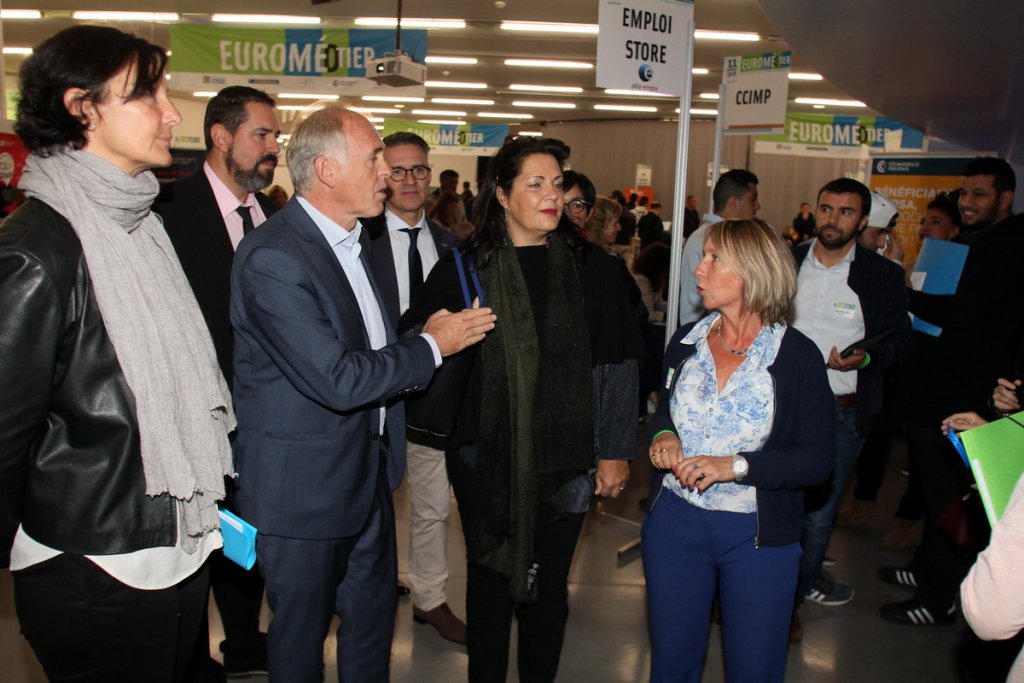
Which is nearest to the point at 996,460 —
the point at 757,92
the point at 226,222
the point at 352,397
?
the point at 352,397

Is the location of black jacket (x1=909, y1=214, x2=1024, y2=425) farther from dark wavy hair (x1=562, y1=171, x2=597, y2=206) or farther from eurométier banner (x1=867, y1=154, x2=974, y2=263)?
eurométier banner (x1=867, y1=154, x2=974, y2=263)

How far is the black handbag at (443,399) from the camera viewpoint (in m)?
2.26

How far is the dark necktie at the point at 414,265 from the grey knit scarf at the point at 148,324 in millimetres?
1548

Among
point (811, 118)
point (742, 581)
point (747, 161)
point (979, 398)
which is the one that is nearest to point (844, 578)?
point (979, 398)

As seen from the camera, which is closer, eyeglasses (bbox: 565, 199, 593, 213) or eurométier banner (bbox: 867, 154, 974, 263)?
eyeglasses (bbox: 565, 199, 593, 213)

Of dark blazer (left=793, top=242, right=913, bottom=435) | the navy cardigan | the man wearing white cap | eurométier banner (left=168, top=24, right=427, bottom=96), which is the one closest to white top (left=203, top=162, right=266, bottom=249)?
Result: the navy cardigan

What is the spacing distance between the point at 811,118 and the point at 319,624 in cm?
1544

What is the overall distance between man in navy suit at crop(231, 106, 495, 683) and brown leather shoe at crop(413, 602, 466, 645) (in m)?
1.18

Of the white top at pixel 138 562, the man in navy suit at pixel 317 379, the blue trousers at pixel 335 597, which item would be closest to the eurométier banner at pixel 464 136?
the man in navy suit at pixel 317 379

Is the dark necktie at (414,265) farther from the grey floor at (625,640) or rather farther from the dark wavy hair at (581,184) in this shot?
the grey floor at (625,640)

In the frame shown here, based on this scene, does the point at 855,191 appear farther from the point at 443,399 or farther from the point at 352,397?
the point at 352,397

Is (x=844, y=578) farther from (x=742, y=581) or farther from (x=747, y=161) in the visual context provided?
(x=747, y=161)

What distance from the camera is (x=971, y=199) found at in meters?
3.93

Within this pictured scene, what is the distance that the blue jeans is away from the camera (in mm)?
3420
